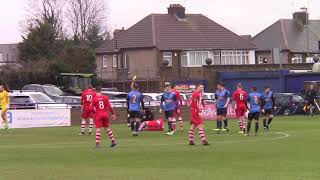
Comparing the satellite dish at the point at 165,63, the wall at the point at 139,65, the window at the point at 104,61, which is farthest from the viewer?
the window at the point at 104,61

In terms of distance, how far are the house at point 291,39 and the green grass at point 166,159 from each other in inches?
2490

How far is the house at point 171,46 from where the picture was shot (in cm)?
7825

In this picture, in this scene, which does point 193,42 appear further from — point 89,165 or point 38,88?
point 89,165

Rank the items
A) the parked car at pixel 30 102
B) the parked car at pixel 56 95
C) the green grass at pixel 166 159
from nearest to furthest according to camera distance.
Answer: the green grass at pixel 166 159 → the parked car at pixel 30 102 → the parked car at pixel 56 95

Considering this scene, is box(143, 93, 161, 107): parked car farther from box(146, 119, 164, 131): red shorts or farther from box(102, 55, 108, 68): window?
box(102, 55, 108, 68): window

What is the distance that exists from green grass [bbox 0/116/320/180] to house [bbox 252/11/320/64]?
63244 mm

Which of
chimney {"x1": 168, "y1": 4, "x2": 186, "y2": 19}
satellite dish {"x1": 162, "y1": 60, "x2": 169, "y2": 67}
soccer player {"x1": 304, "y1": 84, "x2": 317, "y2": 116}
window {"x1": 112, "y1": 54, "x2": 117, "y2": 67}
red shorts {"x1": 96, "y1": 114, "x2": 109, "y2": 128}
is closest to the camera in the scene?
red shorts {"x1": 96, "y1": 114, "x2": 109, "y2": 128}

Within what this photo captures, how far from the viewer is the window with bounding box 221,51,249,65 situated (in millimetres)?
81688

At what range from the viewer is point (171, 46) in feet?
257

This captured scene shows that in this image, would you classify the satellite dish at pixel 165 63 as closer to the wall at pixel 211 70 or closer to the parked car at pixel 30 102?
the wall at pixel 211 70

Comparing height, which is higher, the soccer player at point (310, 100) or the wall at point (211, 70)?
the wall at point (211, 70)

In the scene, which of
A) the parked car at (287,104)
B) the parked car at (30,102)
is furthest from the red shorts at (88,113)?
the parked car at (287,104)

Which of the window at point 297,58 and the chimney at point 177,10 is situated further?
the window at point 297,58

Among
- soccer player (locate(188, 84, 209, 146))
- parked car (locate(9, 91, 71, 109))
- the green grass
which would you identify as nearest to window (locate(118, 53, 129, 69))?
parked car (locate(9, 91, 71, 109))
